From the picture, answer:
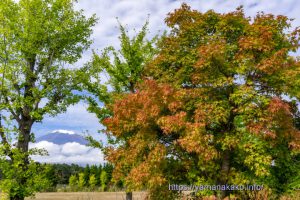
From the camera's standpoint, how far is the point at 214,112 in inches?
491

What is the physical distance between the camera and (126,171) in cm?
1480

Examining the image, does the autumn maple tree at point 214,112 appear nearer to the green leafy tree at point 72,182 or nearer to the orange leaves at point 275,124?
the orange leaves at point 275,124

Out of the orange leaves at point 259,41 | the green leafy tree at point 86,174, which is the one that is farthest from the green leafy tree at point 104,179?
the orange leaves at point 259,41

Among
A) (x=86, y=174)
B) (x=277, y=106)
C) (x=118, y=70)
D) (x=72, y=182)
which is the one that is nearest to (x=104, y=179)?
(x=72, y=182)

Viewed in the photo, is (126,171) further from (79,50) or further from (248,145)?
(79,50)

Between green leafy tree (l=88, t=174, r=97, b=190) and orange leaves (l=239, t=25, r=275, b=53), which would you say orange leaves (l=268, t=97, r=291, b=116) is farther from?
green leafy tree (l=88, t=174, r=97, b=190)

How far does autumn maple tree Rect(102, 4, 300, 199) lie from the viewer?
1239cm

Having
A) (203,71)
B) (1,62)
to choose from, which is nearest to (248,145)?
(203,71)

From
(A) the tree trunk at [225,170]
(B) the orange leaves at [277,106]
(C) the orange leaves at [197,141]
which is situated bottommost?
(A) the tree trunk at [225,170]

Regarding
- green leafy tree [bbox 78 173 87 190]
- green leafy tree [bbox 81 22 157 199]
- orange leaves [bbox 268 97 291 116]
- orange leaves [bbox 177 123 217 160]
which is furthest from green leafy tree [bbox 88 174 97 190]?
orange leaves [bbox 268 97 291 116]

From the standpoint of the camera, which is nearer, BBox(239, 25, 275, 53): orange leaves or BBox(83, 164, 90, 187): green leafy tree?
BBox(239, 25, 275, 53): orange leaves

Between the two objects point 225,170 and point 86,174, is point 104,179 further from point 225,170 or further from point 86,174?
point 225,170

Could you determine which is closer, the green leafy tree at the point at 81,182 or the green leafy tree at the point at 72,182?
the green leafy tree at the point at 81,182

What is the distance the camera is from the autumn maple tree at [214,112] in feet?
40.7
